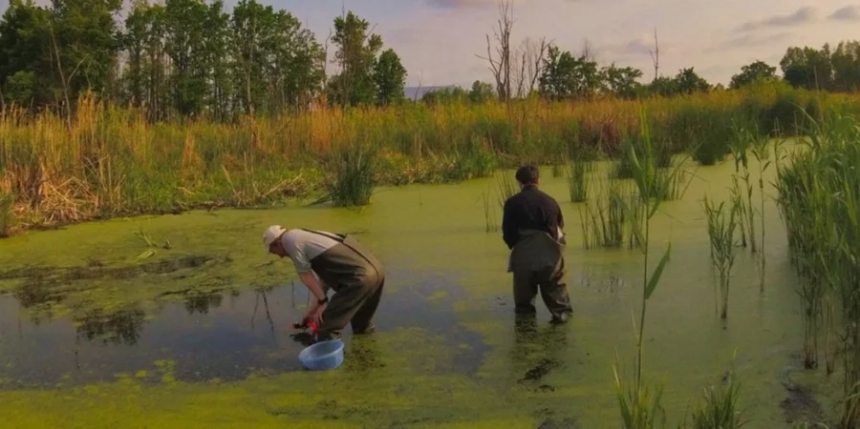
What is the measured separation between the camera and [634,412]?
184cm

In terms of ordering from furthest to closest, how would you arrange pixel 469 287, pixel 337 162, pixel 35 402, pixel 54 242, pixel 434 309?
1. pixel 337 162
2. pixel 54 242
3. pixel 469 287
4. pixel 434 309
5. pixel 35 402

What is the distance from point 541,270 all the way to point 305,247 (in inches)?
41.7

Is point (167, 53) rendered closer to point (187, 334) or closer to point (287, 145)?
point (287, 145)

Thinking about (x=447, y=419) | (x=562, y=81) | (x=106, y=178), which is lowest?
(x=447, y=419)

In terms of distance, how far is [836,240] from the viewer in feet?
7.79

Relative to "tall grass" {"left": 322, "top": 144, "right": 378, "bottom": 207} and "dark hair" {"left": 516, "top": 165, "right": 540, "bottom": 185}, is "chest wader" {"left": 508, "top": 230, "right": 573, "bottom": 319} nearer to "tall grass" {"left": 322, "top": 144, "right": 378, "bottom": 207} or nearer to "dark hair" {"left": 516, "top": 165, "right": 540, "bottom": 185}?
"dark hair" {"left": 516, "top": 165, "right": 540, "bottom": 185}

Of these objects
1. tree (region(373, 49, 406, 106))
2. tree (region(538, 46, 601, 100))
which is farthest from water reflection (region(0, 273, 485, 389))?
tree (region(373, 49, 406, 106))

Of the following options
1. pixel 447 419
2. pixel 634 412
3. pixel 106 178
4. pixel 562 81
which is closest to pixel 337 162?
pixel 106 178

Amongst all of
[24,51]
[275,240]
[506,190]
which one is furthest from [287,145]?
[24,51]

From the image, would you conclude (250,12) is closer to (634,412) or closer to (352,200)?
(352,200)

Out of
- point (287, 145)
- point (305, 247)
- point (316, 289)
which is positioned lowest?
point (316, 289)

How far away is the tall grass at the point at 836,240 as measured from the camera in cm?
217

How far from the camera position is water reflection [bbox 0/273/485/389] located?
3105 millimetres

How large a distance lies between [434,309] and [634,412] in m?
1.98
